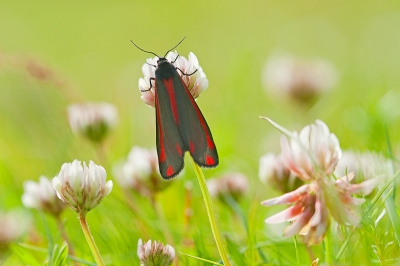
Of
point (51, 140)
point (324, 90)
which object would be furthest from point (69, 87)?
point (324, 90)

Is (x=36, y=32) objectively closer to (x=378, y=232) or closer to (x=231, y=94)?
(x=231, y=94)

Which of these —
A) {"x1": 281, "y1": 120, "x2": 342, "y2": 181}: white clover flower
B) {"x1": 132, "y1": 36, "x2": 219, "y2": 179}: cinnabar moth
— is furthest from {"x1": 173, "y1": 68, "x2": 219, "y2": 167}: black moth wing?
{"x1": 281, "y1": 120, "x2": 342, "y2": 181}: white clover flower

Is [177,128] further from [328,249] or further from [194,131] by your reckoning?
[328,249]

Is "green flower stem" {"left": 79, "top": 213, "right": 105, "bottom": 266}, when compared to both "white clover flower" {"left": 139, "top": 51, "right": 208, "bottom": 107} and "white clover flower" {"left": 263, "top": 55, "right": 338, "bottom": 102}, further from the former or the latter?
"white clover flower" {"left": 263, "top": 55, "right": 338, "bottom": 102}

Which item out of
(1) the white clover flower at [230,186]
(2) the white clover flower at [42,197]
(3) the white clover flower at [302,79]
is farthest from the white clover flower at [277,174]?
(3) the white clover flower at [302,79]

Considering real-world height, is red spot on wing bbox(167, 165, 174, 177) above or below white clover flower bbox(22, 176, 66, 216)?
below

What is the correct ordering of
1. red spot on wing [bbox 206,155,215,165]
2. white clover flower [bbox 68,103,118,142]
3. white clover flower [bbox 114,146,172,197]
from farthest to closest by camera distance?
white clover flower [bbox 68,103,118,142], white clover flower [bbox 114,146,172,197], red spot on wing [bbox 206,155,215,165]
